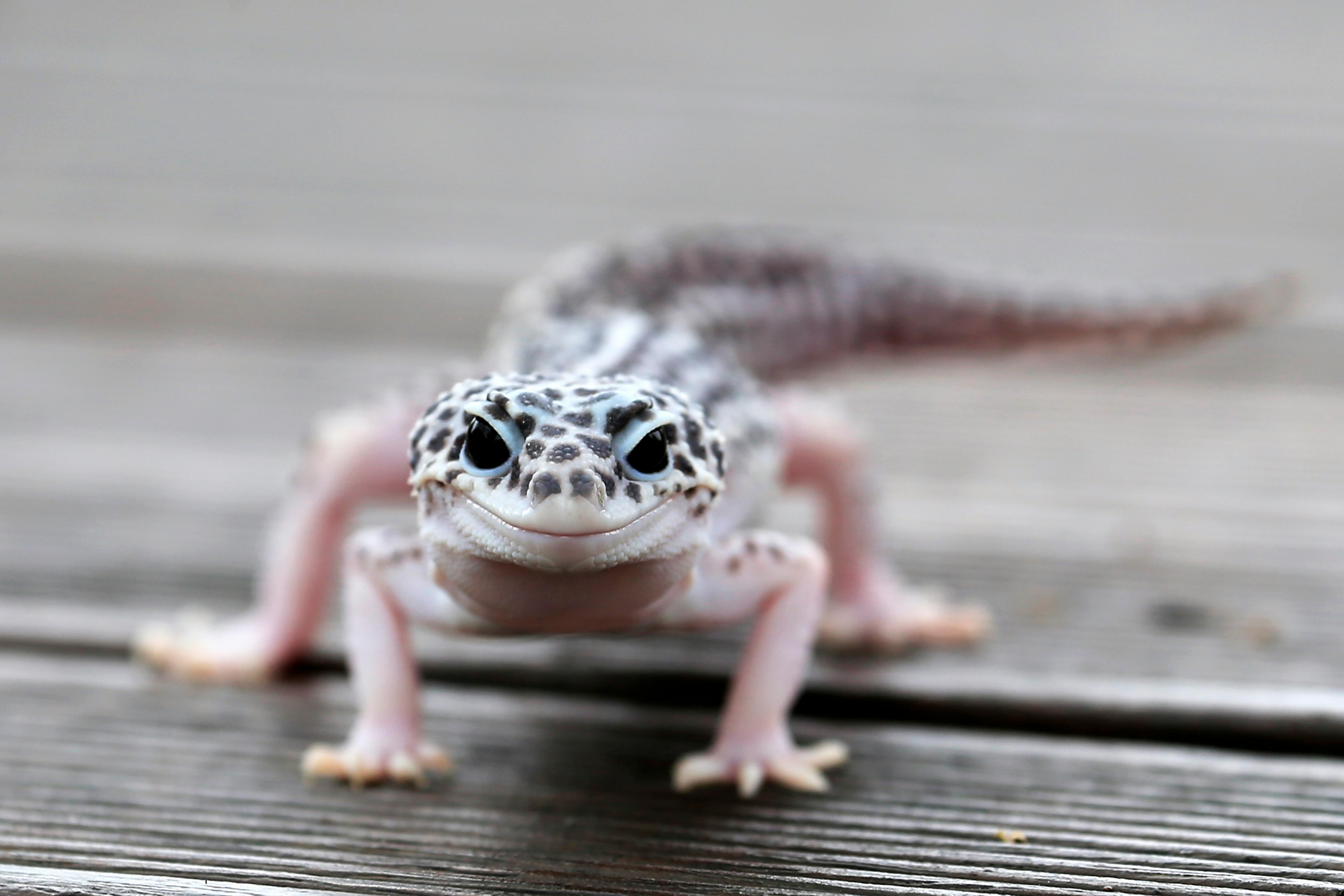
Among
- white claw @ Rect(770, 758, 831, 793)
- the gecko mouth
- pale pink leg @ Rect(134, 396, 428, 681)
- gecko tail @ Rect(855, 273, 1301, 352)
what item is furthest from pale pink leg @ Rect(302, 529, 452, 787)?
gecko tail @ Rect(855, 273, 1301, 352)

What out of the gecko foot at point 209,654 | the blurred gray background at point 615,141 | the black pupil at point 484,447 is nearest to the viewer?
the black pupil at point 484,447

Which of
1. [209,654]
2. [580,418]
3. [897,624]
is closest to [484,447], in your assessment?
[580,418]

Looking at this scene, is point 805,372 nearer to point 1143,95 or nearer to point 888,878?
point 888,878

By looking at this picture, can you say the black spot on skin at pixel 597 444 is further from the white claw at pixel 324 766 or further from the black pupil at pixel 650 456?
the white claw at pixel 324 766

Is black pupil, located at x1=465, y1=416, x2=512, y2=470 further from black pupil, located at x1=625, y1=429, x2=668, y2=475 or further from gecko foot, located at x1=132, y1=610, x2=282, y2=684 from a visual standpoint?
gecko foot, located at x1=132, y1=610, x2=282, y2=684

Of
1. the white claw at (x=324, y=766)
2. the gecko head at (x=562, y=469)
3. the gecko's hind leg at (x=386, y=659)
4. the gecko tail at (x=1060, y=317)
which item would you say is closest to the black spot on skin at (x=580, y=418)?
the gecko head at (x=562, y=469)

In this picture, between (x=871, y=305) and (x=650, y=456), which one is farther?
(x=871, y=305)

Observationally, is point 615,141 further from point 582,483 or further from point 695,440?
point 582,483
